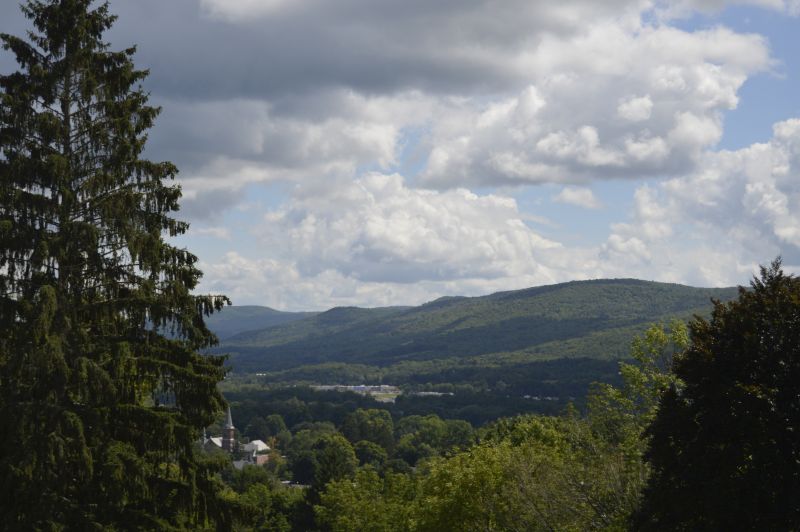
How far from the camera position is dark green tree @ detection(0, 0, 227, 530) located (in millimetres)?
16297

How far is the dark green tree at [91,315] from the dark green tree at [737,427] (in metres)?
9.85

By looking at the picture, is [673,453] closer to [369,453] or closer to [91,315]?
[91,315]

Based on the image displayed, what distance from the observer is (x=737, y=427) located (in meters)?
18.0

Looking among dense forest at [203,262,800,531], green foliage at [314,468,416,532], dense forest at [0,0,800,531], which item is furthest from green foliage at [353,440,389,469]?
dense forest at [0,0,800,531]

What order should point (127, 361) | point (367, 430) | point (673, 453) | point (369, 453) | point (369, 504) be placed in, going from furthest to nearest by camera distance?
point (367, 430) < point (369, 453) < point (369, 504) < point (673, 453) < point (127, 361)

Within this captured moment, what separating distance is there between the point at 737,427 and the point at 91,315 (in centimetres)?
1364

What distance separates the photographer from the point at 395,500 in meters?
44.1

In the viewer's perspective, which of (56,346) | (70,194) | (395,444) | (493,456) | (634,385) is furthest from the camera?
(395,444)

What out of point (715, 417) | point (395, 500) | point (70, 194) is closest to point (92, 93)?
point (70, 194)

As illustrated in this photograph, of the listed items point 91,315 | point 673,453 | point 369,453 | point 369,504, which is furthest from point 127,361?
point 369,453

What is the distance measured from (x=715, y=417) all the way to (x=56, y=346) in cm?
1333

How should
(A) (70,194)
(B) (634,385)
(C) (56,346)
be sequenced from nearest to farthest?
(C) (56,346), (A) (70,194), (B) (634,385)

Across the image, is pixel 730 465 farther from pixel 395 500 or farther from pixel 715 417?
pixel 395 500

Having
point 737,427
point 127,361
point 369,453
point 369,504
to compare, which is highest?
point 127,361
